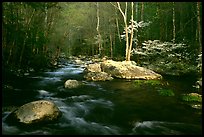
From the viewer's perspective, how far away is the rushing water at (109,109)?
8117 millimetres

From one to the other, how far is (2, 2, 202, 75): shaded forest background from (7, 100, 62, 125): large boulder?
6.03 meters

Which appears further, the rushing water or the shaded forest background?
the shaded forest background

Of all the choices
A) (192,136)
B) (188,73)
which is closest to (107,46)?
(188,73)

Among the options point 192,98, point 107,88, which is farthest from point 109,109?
point 107,88

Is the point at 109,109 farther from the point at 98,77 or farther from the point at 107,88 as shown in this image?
the point at 98,77

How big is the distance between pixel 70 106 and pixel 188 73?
12.4 metres

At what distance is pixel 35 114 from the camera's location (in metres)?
8.56

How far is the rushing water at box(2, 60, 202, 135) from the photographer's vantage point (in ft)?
26.6

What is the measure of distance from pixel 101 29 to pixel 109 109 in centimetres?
3362

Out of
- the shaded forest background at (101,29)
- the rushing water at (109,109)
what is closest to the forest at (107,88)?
the rushing water at (109,109)

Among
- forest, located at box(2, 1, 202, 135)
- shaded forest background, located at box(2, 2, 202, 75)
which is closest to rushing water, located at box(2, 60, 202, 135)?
forest, located at box(2, 1, 202, 135)

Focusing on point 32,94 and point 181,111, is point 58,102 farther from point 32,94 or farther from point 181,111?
point 181,111

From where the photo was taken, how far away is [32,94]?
13.0 m

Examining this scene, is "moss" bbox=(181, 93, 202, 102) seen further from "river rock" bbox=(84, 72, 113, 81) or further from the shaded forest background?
"river rock" bbox=(84, 72, 113, 81)
